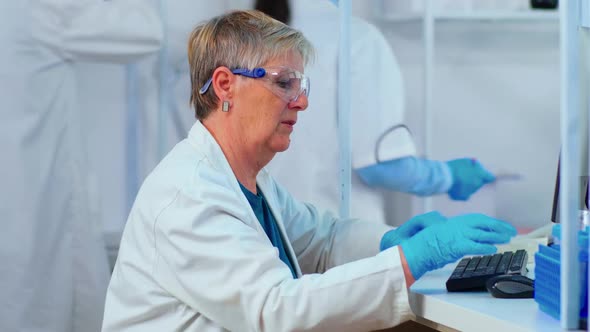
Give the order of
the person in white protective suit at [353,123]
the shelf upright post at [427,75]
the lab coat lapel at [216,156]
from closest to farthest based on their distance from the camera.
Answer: the lab coat lapel at [216,156], the person in white protective suit at [353,123], the shelf upright post at [427,75]

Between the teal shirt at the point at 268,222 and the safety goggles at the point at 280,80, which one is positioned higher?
the safety goggles at the point at 280,80

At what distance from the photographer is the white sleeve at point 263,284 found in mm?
1078

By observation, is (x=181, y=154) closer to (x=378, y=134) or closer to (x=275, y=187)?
(x=275, y=187)

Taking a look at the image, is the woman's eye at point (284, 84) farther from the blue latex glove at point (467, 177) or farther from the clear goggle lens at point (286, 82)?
the blue latex glove at point (467, 177)

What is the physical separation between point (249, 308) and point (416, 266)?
0.73 feet

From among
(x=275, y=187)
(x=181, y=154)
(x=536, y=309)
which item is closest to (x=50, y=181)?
(x=275, y=187)

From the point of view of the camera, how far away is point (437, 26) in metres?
3.00

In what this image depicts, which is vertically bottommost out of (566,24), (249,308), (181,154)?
(249,308)

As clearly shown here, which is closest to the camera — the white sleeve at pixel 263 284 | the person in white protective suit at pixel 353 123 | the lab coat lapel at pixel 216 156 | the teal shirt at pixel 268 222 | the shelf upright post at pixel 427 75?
the white sleeve at pixel 263 284

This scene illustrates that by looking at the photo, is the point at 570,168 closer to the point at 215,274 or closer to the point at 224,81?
the point at 215,274

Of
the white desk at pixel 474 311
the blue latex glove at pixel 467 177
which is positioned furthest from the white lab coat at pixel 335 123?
the white desk at pixel 474 311

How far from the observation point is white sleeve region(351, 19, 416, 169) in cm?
226

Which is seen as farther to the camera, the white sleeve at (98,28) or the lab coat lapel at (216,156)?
the white sleeve at (98,28)

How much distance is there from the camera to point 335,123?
2215 millimetres
